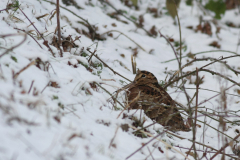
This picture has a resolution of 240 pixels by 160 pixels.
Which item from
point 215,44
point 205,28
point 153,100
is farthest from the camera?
point 205,28

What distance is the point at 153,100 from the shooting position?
3.27 meters

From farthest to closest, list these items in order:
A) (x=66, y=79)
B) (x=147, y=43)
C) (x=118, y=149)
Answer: (x=147, y=43) → (x=66, y=79) → (x=118, y=149)

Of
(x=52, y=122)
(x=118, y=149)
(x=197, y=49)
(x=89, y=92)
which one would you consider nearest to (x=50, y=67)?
(x=89, y=92)

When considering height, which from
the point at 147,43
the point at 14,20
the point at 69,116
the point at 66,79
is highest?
the point at 147,43

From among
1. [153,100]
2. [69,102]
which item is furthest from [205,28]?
[69,102]

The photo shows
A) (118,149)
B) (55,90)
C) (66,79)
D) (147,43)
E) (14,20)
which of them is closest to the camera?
(118,149)

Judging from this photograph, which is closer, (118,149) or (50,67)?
(118,149)

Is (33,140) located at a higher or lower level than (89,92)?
lower

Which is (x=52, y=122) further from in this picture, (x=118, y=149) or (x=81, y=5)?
(x=81, y=5)

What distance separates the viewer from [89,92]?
9.66ft

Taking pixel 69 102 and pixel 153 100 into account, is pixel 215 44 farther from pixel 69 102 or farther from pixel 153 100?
pixel 69 102

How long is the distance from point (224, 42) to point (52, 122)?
19.2ft

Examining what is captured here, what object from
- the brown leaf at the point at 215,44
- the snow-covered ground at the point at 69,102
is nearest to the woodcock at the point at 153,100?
the snow-covered ground at the point at 69,102

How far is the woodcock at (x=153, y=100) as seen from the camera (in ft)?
10.2
